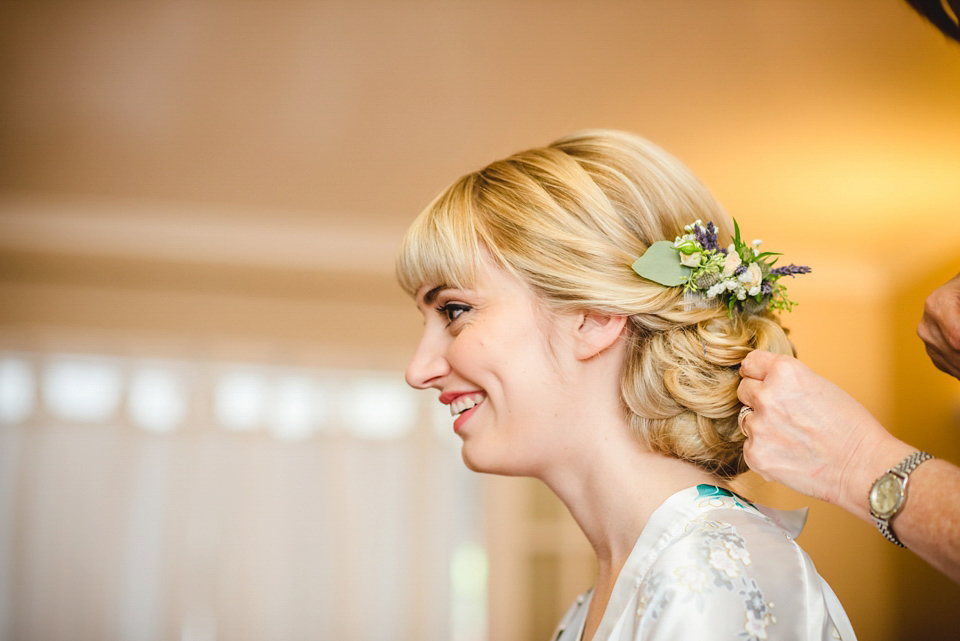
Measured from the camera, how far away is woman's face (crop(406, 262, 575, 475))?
4.23 ft

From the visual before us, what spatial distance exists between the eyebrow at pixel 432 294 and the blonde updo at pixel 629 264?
0.05ft

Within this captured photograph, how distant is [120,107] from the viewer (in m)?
3.24

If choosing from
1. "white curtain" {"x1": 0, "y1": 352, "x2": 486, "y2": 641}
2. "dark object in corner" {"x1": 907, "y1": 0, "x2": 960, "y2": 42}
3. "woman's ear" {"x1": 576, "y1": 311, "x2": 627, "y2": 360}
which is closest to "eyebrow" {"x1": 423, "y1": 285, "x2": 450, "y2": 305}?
"woman's ear" {"x1": 576, "y1": 311, "x2": 627, "y2": 360}

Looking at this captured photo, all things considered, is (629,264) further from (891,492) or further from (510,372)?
(891,492)

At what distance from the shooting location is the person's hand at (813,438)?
2.79ft

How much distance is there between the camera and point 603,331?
1.29 meters

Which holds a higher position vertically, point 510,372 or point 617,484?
point 510,372

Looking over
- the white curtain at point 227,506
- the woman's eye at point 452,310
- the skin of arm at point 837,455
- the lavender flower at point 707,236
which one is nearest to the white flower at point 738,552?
the skin of arm at point 837,455

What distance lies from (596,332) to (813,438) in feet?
1.47

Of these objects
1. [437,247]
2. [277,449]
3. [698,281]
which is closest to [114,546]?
[277,449]

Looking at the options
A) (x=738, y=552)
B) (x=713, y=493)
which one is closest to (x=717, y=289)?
(x=713, y=493)

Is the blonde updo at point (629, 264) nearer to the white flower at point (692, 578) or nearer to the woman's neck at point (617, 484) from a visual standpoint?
the woman's neck at point (617, 484)

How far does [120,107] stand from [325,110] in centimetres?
90

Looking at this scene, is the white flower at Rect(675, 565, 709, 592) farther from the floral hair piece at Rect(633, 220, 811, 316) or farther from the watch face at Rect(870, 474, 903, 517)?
the floral hair piece at Rect(633, 220, 811, 316)
